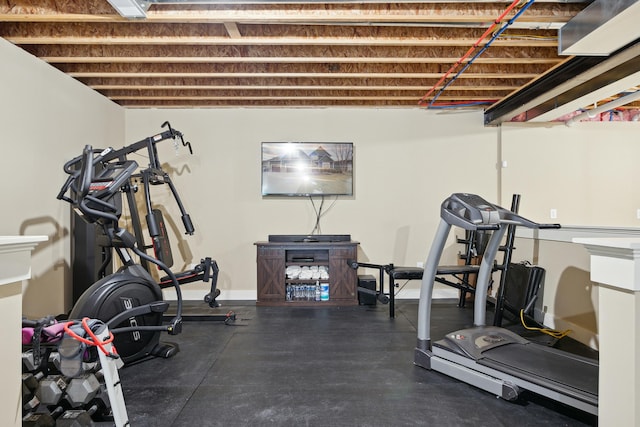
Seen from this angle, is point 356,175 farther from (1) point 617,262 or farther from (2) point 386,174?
(1) point 617,262

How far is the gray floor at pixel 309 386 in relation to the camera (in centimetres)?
191

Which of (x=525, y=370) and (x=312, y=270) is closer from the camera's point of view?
(x=525, y=370)

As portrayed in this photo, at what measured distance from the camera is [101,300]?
97.0 inches

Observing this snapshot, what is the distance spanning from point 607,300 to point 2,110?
4335 millimetres

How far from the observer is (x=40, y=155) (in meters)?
3.24

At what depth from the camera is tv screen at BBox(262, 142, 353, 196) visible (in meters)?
4.66

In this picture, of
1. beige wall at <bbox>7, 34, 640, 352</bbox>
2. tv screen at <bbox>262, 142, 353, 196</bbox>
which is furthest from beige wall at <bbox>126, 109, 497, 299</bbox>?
tv screen at <bbox>262, 142, 353, 196</bbox>

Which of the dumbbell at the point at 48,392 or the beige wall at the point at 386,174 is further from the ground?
the beige wall at the point at 386,174

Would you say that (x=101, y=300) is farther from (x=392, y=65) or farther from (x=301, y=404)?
(x=392, y=65)

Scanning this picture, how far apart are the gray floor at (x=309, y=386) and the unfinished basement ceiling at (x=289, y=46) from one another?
2673 millimetres

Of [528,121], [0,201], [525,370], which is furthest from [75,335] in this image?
[528,121]

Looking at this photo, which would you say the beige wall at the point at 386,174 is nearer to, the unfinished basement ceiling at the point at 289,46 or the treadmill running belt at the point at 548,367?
the unfinished basement ceiling at the point at 289,46

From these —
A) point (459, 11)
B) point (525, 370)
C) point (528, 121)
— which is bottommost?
point (525, 370)

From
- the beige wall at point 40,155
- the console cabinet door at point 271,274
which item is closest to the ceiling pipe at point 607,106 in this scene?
the console cabinet door at point 271,274
